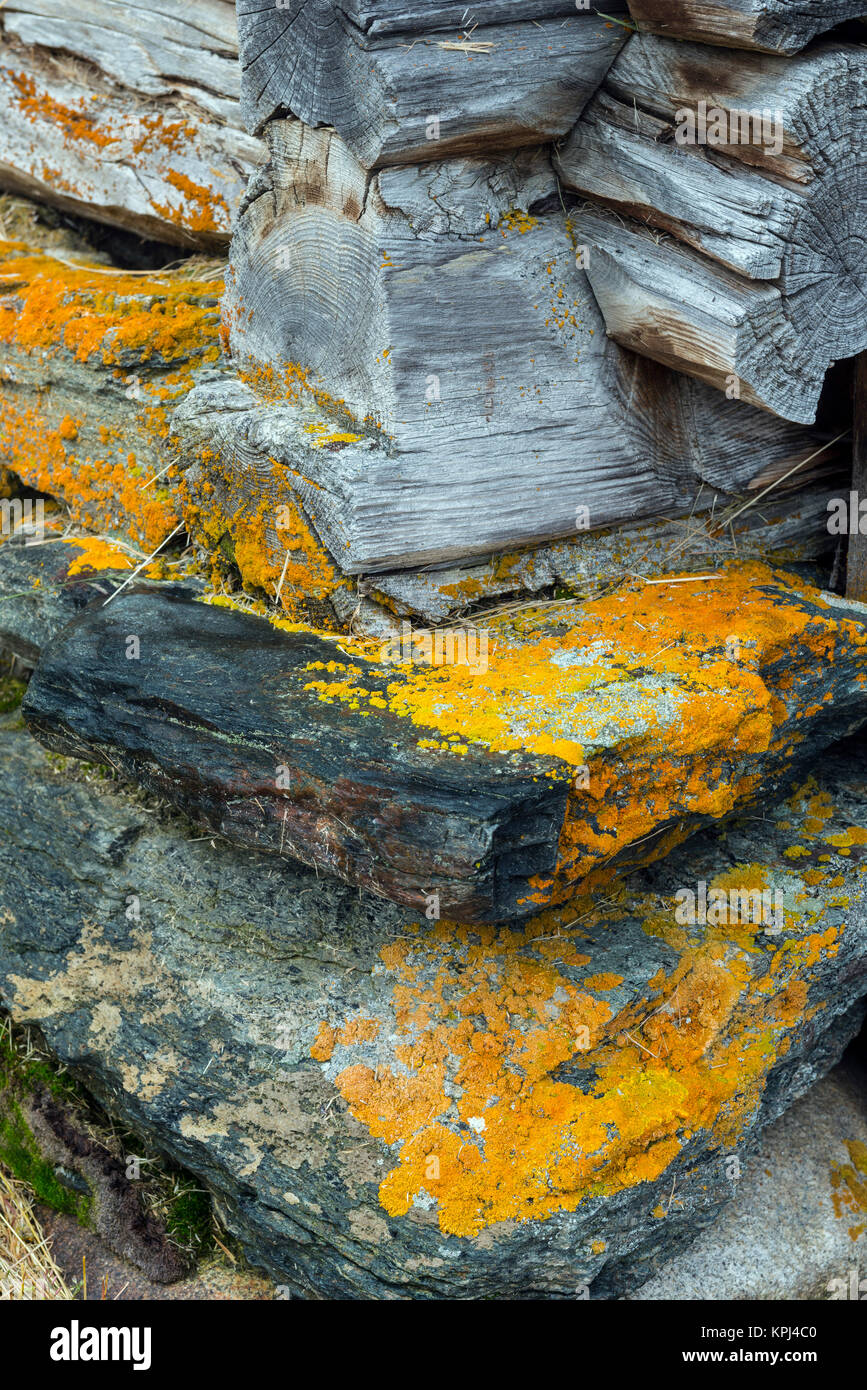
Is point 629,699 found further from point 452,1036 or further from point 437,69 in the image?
point 437,69

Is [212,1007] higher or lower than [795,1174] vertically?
higher

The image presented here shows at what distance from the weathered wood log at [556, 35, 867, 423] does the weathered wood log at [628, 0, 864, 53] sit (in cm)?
9

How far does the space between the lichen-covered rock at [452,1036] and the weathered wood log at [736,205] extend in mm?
1787

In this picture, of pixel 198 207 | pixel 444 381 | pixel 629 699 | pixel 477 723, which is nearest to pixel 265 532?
pixel 444 381

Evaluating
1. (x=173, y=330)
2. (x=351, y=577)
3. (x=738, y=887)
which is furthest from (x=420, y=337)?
(x=738, y=887)

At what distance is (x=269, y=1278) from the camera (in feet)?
12.8

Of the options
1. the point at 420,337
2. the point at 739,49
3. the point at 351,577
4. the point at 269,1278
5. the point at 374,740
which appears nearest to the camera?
the point at 739,49

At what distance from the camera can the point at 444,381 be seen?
3480 millimetres

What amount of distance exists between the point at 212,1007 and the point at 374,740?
1235 millimetres

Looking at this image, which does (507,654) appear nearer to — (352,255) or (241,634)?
(241,634)

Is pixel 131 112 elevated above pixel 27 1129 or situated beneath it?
elevated above

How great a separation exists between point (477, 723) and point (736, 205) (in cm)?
167

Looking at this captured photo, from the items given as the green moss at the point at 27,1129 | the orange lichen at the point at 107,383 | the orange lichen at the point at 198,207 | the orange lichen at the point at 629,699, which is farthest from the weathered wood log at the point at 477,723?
the orange lichen at the point at 198,207

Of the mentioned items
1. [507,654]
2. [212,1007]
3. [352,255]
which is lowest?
[212,1007]
